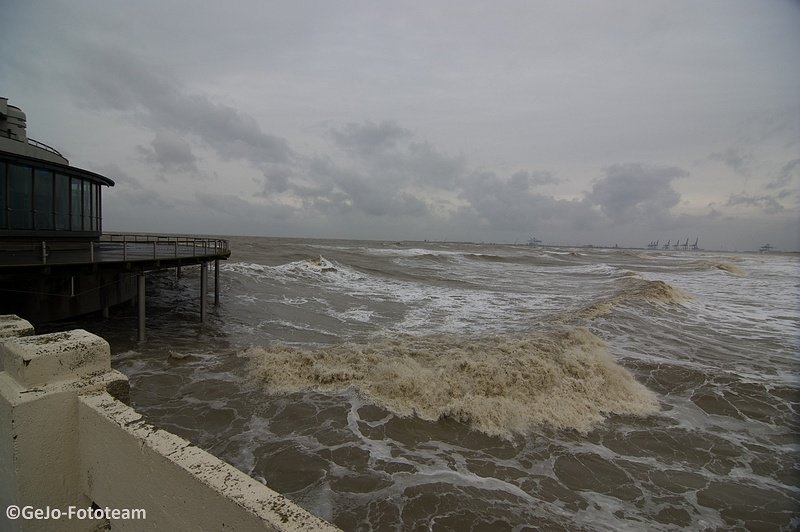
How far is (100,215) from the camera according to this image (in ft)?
55.7

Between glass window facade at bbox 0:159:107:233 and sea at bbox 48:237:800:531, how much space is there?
4134mm

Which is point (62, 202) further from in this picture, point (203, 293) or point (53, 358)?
point (53, 358)

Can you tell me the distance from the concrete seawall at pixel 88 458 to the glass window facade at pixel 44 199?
1486 centimetres

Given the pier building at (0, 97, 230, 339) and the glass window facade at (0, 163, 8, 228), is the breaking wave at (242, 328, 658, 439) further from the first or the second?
the glass window facade at (0, 163, 8, 228)

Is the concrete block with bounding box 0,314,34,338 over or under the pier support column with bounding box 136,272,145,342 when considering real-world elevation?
over

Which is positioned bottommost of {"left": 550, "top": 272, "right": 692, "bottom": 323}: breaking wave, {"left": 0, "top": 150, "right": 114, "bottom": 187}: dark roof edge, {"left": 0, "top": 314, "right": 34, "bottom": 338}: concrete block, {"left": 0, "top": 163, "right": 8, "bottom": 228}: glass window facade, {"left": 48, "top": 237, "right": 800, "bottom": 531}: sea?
{"left": 48, "top": 237, "right": 800, "bottom": 531}: sea

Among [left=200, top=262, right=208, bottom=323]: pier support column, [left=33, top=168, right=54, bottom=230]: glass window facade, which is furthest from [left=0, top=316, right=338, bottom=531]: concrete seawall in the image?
[left=33, top=168, right=54, bottom=230]: glass window facade

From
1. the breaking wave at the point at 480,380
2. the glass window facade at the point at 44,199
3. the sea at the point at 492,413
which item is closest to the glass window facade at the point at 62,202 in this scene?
the glass window facade at the point at 44,199

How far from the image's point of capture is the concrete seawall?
6.07ft

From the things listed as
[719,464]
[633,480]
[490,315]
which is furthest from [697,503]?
[490,315]

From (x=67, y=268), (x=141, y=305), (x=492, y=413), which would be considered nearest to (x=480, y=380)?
(x=492, y=413)

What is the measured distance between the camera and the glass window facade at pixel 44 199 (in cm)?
1240

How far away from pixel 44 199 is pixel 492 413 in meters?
17.5

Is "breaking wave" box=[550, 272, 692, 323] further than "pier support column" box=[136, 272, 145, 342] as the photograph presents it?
Yes
